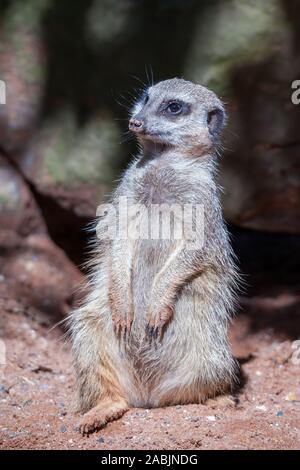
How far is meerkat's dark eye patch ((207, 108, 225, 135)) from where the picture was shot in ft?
12.1

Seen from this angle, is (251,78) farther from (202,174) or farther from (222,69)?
(202,174)

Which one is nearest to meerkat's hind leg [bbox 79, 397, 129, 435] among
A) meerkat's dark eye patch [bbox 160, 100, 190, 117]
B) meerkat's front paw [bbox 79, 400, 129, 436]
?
meerkat's front paw [bbox 79, 400, 129, 436]

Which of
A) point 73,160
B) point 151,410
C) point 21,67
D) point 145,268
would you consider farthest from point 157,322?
point 21,67

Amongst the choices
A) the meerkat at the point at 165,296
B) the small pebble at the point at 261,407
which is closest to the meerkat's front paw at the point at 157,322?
the meerkat at the point at 165,296

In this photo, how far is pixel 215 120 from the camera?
12.2 feet

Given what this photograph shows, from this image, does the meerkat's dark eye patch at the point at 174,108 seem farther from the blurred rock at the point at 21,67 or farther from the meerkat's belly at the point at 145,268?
the blurred rock at the point at 21,67

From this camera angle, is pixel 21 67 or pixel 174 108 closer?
pixel 174 108

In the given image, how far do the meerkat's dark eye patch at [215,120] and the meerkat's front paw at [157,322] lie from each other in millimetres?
904

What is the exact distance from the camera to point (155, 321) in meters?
3.50

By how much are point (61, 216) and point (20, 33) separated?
122 centimetres

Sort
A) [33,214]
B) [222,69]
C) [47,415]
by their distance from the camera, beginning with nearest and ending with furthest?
[47,415], [222,69], [33,214]

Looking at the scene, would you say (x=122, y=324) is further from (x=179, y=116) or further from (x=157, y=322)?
(x=179, y=116)

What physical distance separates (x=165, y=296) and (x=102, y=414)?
600mm

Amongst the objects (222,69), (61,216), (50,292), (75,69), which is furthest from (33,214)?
(222,69)
